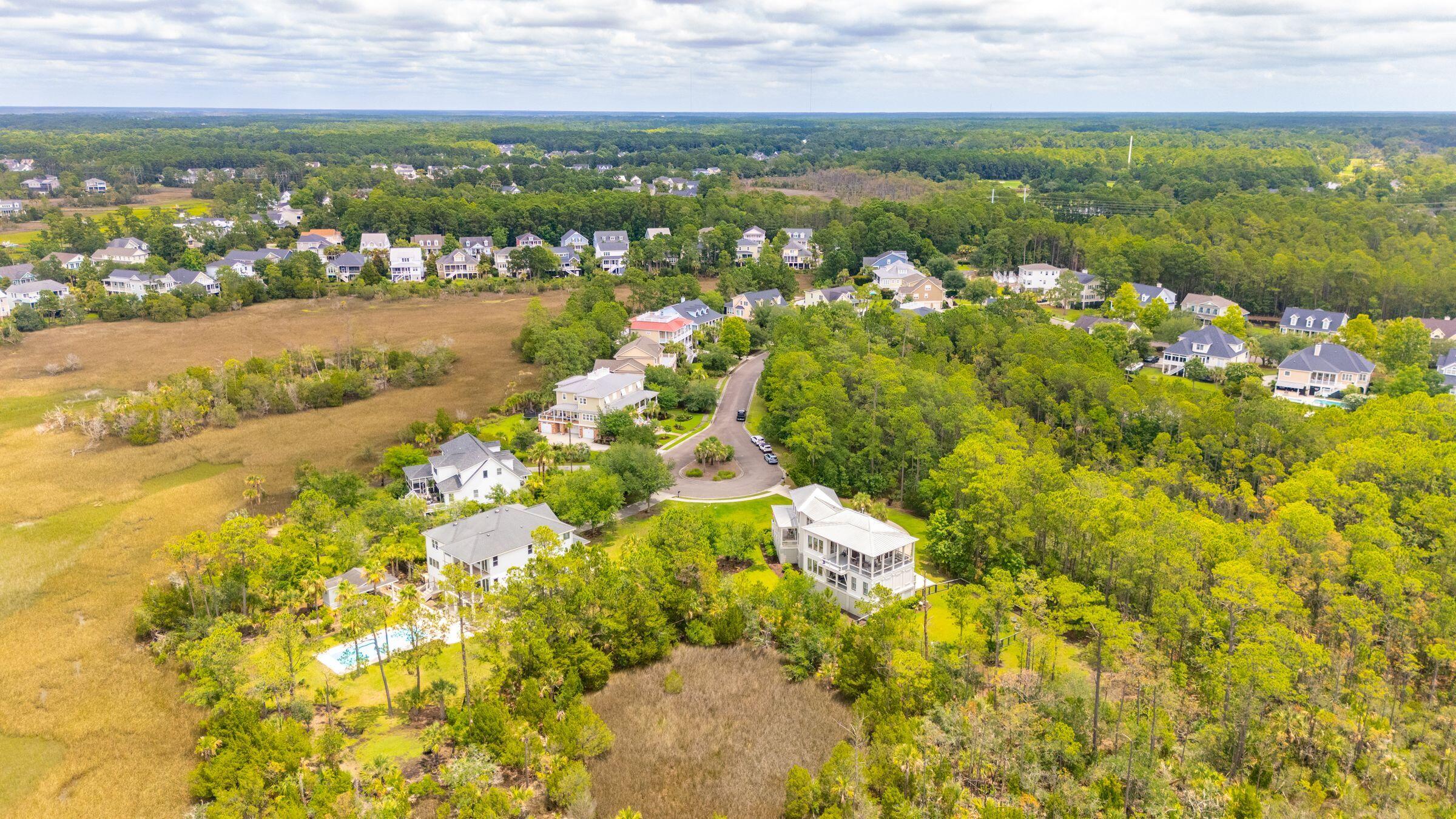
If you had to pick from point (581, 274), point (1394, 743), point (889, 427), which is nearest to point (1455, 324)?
point (889, 427)

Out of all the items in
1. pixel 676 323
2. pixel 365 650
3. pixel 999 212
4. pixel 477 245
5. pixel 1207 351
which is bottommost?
pixel 365 650

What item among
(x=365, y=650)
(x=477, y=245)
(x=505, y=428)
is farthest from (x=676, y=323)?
(x=477, y=245)

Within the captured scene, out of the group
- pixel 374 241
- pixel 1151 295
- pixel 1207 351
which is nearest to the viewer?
pixel 1207 351

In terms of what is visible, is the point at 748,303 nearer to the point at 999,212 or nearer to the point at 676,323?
the point at 676,323

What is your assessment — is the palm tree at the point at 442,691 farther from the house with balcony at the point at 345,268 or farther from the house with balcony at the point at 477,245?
the house with balcony at the point at 477,245

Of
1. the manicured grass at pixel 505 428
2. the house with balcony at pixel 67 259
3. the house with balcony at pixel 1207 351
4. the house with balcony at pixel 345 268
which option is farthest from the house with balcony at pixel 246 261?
the house with balcony at pixel 1207 351

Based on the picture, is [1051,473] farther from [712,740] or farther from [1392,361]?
[1392,361]
